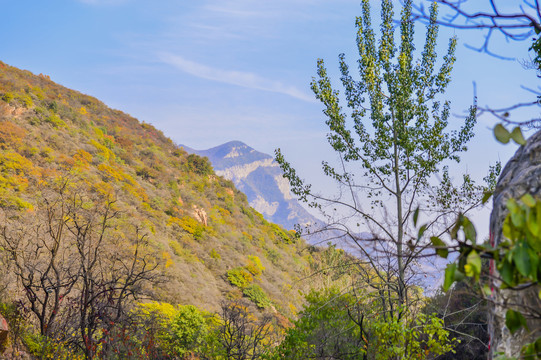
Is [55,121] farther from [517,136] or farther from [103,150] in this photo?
[517,136]

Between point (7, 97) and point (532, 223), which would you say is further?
point (7, 97)

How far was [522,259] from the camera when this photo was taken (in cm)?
126

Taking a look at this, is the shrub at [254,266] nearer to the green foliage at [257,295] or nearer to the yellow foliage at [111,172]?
the green foliage at [257,295]

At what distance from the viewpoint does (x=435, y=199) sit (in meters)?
Result: 8.23

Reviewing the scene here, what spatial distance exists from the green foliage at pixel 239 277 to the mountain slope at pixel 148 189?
305mm

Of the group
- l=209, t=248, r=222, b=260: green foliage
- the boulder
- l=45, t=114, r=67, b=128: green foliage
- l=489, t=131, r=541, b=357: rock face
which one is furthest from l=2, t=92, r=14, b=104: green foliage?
l=489, t=131, r=541, b=357: rock face

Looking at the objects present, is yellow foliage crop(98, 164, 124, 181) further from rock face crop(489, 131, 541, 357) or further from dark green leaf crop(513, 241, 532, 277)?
dark green leaf crop(513, 241, 532, 277)

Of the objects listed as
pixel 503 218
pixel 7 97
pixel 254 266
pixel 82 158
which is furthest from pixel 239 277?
pixel 503 218

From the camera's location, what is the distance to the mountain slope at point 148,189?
22.1 m

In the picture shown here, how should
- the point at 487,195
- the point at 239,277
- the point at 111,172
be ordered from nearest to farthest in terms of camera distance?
the point at 487,195
the point at 239,277
the point at 111,172

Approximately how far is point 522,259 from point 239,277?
25814mm

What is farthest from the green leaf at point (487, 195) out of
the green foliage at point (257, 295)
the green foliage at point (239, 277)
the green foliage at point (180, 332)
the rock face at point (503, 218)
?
the green foliage at point (239, 277)

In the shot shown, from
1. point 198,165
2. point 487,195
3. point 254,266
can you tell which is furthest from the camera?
point 198,165

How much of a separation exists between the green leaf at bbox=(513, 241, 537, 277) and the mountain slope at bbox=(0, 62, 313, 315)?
584 inches
